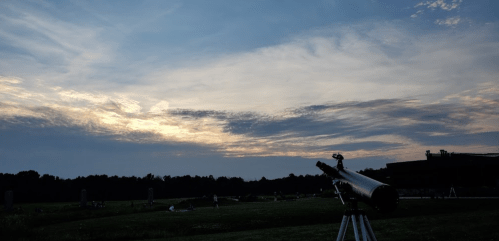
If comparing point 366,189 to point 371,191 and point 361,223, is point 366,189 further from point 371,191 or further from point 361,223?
point 361,223

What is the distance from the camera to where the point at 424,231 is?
18.1 metres

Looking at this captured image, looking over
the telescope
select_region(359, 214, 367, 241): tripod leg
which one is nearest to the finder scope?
the telescope

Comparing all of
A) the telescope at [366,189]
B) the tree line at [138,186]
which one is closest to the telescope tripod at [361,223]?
the telescope at [366,189]

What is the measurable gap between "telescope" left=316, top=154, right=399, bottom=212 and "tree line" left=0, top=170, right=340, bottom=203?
228 feet

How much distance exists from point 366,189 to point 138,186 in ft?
297

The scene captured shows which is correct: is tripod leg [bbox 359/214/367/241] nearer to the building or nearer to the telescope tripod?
the telescope tripod

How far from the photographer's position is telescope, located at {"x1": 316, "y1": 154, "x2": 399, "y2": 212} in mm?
7418

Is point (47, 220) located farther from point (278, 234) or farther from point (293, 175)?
point (293, 175)

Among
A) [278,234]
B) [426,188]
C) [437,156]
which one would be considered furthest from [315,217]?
[437,156]

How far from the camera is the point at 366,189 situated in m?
A: 7.60

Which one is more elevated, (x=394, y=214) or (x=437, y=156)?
(x=437, y=156)

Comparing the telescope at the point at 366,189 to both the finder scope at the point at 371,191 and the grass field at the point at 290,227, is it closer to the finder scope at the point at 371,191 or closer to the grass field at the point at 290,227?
the finder scope at the point at 371,191

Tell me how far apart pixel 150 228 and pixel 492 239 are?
18.9 metres

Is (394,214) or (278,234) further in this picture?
(394,214)
